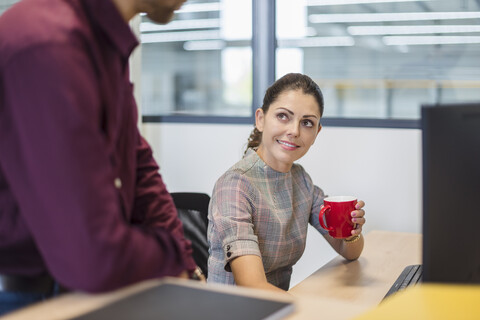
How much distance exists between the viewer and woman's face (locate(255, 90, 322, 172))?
1.89 meters

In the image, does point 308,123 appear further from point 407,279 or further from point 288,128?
point 407,279

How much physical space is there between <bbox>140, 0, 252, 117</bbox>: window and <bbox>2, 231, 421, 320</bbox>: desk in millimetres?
1249

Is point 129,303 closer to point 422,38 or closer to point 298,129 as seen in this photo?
point 298,129

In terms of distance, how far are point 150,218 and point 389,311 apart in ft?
1.61

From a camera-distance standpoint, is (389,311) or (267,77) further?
(267,77)

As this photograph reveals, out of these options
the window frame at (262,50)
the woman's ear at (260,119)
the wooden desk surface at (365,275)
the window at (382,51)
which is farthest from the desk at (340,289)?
the window frame at (262,50)

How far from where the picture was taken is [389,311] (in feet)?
2.96

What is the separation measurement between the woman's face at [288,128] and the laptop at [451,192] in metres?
0.95

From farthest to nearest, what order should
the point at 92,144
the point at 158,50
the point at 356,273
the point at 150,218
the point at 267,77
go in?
the point at 158,50 < the point at 267,77 < the point at 356,273 < the point at 150,218 < the point at 92,144

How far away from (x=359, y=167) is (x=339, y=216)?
1146 millimetres

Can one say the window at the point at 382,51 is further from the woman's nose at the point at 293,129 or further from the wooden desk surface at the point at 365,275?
the woman's nose at the point at 293,129

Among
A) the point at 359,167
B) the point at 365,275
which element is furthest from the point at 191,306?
the point at 359,167

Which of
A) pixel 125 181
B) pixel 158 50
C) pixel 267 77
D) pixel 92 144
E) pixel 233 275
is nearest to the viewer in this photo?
pixel 92 144

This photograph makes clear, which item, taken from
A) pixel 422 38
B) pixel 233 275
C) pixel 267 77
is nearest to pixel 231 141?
pixel 267 77
